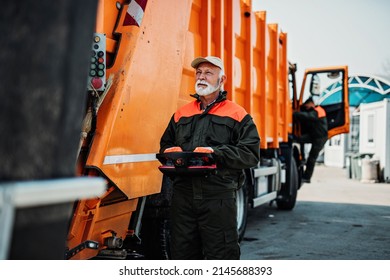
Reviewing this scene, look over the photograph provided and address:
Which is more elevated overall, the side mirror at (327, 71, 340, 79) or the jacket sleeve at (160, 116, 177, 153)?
the side mirror at (327, 71, 340, 79)

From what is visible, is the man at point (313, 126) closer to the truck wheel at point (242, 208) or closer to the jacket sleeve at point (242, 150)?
the truck wheel at point (242, 208)

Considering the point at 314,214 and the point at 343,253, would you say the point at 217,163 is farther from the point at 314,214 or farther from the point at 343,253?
the point at 314,214

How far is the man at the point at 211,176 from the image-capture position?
2.49 metres

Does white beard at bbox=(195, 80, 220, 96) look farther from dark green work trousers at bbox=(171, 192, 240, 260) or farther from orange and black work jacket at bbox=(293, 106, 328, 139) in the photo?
orange and black work jacket at bbox=(293, 106, 328, 139)

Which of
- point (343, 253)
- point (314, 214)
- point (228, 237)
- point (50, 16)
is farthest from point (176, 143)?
point (314, 214)

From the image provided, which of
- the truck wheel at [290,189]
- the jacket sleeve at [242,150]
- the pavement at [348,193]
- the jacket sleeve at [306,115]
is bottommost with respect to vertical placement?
the pavement at [348,193]

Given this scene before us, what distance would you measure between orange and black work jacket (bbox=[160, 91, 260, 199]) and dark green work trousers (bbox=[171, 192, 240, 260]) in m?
0.05

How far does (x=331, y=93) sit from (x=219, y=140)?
5691 millimetres

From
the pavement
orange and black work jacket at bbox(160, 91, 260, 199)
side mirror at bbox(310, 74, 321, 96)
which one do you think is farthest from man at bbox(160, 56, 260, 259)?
side mirror at bbox(310, 74, 321, 96)

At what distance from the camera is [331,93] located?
7758 millimetres

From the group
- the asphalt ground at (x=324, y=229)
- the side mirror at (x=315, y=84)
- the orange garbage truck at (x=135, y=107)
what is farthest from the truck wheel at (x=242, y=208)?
the side mirror at (x=315, y=84)

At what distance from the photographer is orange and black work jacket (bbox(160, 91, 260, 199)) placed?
2.51 metres

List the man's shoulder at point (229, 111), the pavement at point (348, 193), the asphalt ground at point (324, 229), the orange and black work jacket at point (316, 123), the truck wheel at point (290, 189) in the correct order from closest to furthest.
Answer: the man's shoulder at point (229, 111) < the asphalt ground at point (324, 229) < the truck wheel at point (290, 189) < the orange and black work jacket at point (316, 123) < the pavement at point (348, 193)

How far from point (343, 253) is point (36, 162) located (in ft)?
13.8
